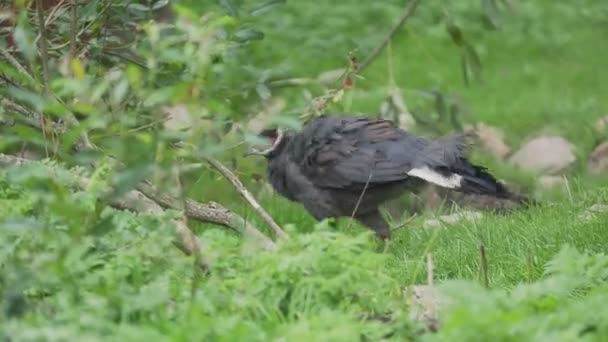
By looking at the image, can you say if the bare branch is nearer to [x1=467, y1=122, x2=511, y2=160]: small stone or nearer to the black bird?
the black bird

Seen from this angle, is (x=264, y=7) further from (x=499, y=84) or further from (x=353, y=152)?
(x=499, y=84)

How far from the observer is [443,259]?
6.98 meters

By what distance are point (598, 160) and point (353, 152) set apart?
3350 millimetres

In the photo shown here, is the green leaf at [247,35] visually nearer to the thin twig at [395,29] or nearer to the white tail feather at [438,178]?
the white tail feather at [438,178]

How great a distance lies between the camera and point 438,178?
779 cm

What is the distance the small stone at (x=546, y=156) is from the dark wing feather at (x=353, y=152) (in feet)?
8.82

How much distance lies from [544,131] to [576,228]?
4.79 m

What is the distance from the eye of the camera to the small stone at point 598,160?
10672mm

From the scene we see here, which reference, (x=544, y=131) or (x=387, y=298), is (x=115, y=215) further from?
(x=544, y=131)

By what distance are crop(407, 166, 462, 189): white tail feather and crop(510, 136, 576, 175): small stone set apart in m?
2.93

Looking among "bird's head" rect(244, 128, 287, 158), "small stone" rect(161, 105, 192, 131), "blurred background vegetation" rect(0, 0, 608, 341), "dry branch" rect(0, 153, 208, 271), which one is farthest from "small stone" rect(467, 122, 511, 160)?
"dry branch" rect(0, 153, 208, 271)

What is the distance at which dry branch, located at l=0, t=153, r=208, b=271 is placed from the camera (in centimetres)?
551

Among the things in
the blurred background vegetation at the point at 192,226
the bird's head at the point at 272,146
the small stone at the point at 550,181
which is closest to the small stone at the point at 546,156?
the small stone at the point at 550,181

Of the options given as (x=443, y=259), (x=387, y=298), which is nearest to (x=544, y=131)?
(x=443, y=259)
